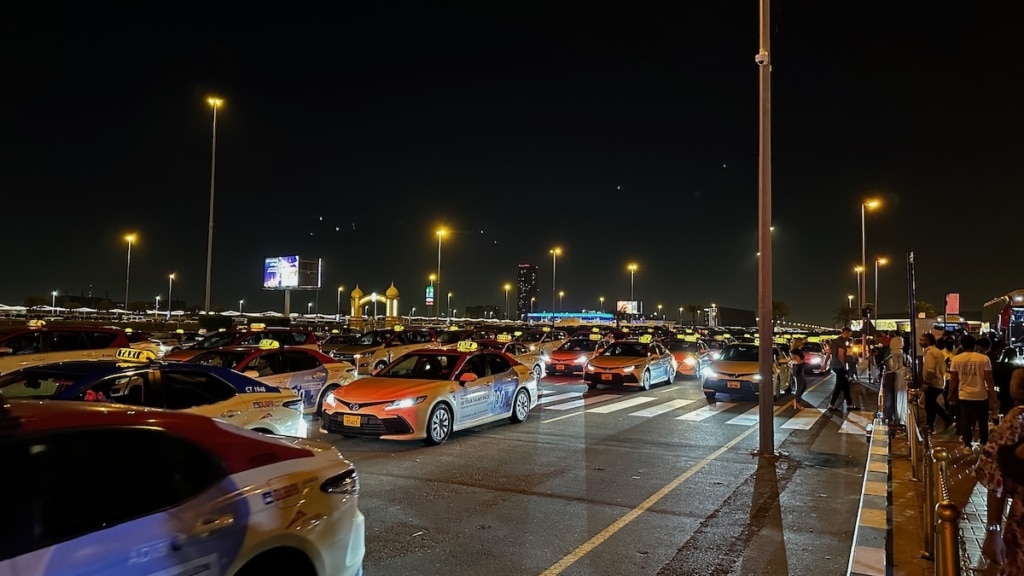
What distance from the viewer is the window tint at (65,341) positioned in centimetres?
1404

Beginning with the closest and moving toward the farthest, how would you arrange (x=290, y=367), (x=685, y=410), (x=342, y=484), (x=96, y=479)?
(x=96, y=479) → (x=342, y=484) → (x=290, y=367) → (x=685, y=410)

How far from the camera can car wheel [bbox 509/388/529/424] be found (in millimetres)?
12701

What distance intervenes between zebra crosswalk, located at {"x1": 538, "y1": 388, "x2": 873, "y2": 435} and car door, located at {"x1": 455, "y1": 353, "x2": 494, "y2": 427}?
3.36 m

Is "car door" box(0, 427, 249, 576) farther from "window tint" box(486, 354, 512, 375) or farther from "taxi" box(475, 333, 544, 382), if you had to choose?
"taxi" box(475, 333, 544, 382)

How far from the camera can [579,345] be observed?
977 inches

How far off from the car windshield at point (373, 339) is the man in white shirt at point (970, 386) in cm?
1715

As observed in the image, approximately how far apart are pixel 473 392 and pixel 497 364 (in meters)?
1.17

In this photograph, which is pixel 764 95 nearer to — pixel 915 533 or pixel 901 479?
pixel 901 479

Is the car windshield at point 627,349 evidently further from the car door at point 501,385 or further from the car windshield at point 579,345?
the car door at point 501,385

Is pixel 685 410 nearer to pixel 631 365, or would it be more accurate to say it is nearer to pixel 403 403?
pixel 631 365

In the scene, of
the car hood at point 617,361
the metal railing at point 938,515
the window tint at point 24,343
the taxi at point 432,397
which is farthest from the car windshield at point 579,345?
the window tint at point 24,343

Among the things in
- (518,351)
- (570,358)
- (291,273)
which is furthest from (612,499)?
(291,273)

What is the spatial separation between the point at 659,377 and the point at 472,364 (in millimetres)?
10227

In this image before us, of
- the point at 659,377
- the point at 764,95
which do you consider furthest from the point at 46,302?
the point at 764,95
